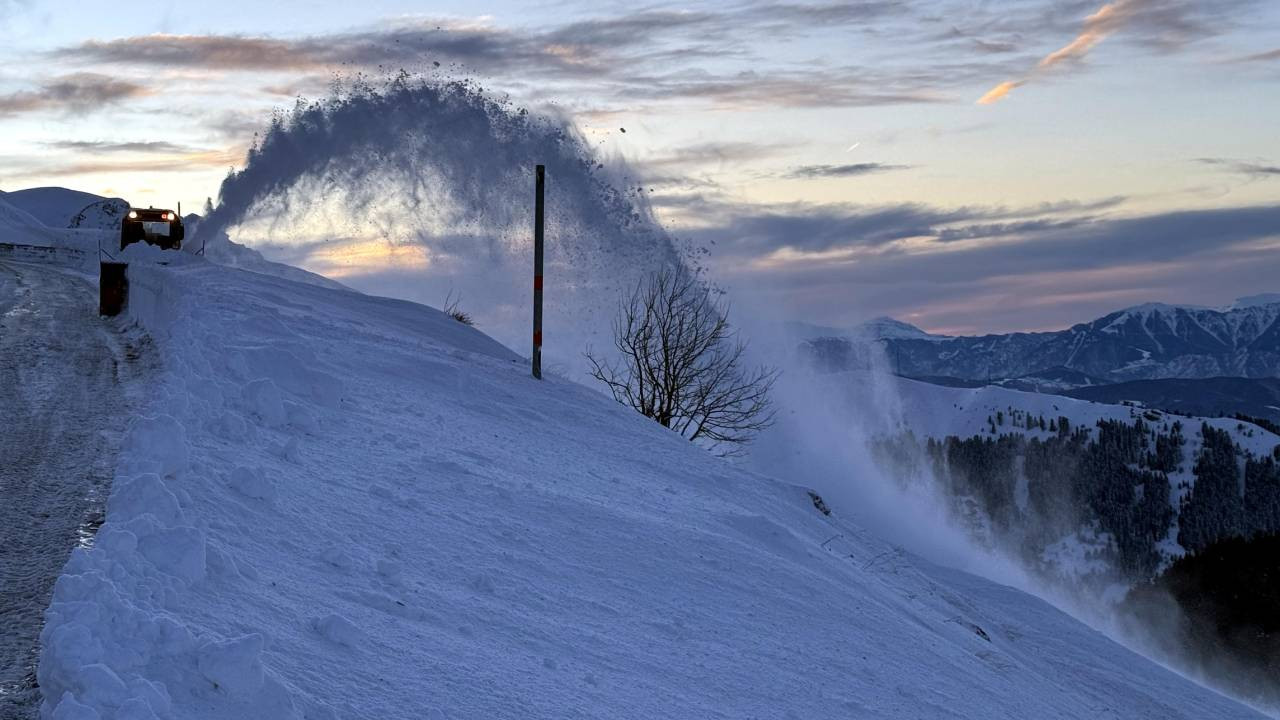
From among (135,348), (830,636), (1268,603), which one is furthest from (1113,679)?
(1268,603)

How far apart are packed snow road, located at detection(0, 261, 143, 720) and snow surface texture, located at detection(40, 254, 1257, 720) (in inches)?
14.7

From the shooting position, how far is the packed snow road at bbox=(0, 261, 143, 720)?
5.36 metres

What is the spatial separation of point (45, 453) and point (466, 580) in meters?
4.32

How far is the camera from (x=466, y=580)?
24.9 feet

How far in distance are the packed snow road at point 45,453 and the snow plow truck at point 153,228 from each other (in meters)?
14.5

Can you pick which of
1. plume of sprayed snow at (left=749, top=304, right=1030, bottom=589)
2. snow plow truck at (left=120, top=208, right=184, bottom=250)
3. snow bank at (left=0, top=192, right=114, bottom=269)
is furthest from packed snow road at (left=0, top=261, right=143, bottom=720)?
snow bank at (left=0, top=192, right=114, bottom=269)

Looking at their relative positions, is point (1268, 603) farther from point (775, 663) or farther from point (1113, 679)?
point (775, 663)

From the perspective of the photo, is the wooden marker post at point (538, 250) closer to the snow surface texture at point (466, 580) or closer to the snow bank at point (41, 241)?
the snow surface texture at point (466, 580)

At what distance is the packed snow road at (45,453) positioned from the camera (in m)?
5.36

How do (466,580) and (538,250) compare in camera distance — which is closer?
(466,580)

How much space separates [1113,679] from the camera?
16062 mm

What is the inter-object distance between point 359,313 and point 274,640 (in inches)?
673

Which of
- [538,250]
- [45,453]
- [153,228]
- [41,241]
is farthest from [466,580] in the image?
[41,241]

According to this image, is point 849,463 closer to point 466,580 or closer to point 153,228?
point 153,228
